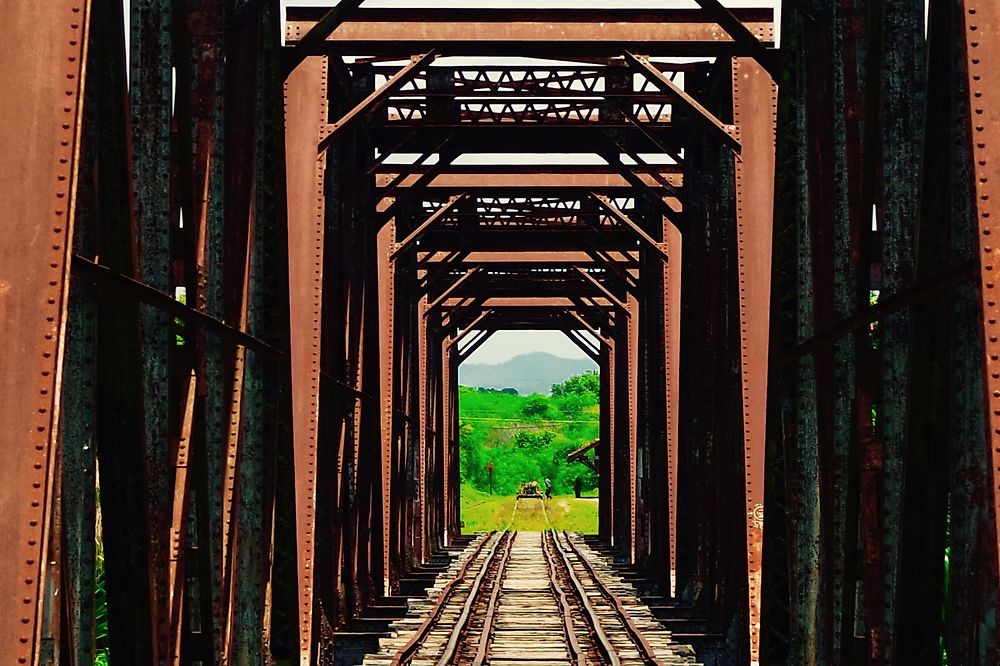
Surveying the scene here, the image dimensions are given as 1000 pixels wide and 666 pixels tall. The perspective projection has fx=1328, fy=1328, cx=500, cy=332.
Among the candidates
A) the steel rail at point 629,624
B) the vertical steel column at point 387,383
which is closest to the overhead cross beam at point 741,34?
the steel rail at point 629,624

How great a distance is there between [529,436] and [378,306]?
82.5m

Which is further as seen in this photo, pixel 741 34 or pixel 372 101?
pixel 372 101

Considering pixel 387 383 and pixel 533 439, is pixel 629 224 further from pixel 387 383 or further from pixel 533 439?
pixel 533 439

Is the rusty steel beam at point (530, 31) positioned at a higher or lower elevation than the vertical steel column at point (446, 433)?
higher

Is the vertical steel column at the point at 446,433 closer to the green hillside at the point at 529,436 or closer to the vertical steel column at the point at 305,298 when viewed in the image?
the vertical steel column at the point at 305,298

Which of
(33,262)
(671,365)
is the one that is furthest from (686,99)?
(33,262)

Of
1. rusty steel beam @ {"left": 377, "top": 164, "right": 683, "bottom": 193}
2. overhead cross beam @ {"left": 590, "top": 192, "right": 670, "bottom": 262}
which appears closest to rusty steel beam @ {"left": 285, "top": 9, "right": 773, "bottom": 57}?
overhead cross beam @ {"left": 590, "top": 192, "right": 670, "bottom": 262}

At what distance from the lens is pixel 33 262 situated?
4.10 metres

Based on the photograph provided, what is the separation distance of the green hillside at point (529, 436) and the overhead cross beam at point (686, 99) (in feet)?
229

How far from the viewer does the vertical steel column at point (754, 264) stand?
37.9ft

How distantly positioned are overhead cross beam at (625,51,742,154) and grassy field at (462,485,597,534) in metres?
38.9

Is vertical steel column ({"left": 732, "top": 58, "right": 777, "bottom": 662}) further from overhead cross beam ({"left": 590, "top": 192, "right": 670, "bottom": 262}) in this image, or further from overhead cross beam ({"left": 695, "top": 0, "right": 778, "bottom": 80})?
overhead cross beam ({"left": 590, "top": 192, "right": 670, "bottom": 262})

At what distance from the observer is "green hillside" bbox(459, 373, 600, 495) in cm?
8562

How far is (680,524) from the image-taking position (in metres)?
17.3
